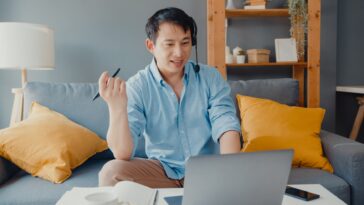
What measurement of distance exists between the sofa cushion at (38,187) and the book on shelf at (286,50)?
65.0 inches

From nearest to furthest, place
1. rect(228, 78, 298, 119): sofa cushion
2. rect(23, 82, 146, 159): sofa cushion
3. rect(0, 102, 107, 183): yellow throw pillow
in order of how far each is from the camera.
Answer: rect(0, 102, 107, 183): yellow throw pillow, rect(23, 82, 146, 159): sofa cushion, rect(228, 78, 298, 119): sofa cushion

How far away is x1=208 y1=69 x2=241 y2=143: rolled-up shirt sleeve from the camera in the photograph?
1.38 metres

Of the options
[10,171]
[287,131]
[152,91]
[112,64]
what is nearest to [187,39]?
[152,91]

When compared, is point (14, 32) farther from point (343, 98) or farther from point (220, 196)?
point (343, 98)

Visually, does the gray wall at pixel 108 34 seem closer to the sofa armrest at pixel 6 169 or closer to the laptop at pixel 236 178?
the sofa armrest at pixel 6 169

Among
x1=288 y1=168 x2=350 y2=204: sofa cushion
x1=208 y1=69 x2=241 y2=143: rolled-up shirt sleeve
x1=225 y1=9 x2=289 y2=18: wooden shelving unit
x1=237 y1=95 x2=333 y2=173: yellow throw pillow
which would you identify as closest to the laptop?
x1=208 y1=69 x2=241 y2=143: rolled-up shirt sleeve

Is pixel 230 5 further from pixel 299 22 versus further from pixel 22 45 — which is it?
pixel 22 45

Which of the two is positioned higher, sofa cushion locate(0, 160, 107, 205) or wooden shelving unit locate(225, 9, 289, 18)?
wooden shelving unit locate(225, 9, 289, 18)

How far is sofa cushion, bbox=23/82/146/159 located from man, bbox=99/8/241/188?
1.57ft

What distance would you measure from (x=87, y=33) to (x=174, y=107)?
1500 millimetres

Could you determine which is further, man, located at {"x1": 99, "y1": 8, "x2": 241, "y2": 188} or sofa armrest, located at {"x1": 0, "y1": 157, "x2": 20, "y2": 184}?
sofa armrest, located at {"x1": 0, "y1": 157, "x2": 20, "y2": 184}

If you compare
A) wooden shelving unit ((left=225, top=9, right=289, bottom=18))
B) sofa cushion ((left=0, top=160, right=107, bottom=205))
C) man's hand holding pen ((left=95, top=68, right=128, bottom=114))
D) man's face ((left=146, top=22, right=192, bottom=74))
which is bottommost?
sofa cushion ((left=0, top=160, right=107, bottom=205))

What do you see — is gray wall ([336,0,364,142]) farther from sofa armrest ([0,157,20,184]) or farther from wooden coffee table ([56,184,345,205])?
sofa armrest ([0,157,20,184])

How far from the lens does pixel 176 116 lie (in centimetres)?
146
